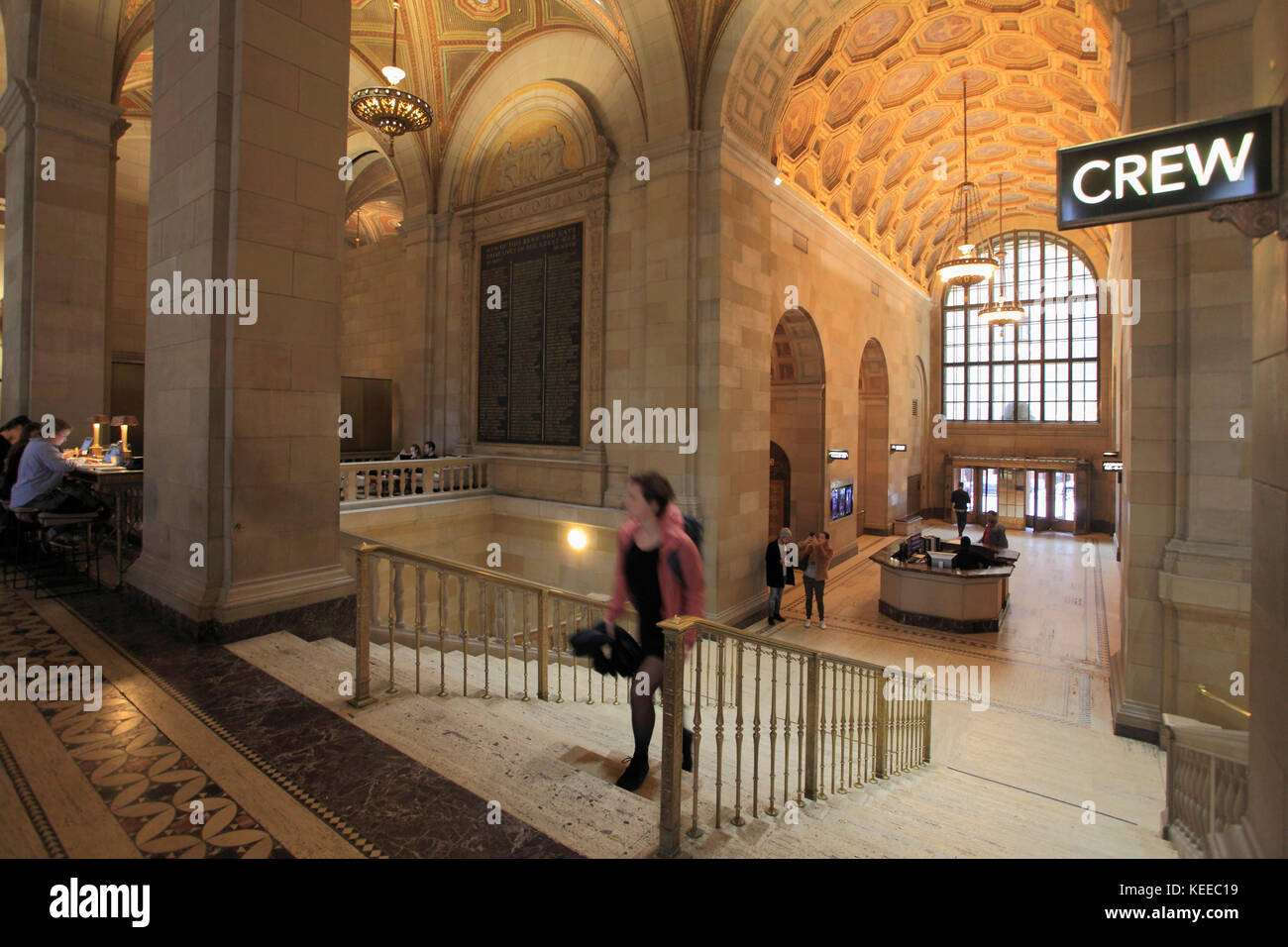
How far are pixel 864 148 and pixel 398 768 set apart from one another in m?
15.3

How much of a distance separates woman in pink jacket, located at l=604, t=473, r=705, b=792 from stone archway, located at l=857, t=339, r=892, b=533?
1530 cm

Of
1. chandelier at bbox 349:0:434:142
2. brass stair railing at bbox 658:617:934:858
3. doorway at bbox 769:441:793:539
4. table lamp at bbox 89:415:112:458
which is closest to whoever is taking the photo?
brass stair railing at bbox 658:617:934:858

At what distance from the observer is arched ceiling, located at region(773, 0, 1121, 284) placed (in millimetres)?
10867

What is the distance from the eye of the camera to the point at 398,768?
9.32ft

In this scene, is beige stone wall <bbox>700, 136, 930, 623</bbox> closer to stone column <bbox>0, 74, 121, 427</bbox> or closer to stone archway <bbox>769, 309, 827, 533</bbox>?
stone archway <bbox>769, 309, 827, 533</bbox>

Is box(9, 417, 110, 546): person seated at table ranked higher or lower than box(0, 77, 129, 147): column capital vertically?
lower

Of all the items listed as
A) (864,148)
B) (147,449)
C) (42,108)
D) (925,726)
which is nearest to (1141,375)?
(925,726)

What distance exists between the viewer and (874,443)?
17500mm

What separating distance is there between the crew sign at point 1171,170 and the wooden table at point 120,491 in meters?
6.93

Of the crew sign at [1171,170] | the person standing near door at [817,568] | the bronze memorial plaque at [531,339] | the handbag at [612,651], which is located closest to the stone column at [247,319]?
the handbag at [612,651]

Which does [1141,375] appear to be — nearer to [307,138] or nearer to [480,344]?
[307,138]

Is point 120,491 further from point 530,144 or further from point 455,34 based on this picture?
point 455,34

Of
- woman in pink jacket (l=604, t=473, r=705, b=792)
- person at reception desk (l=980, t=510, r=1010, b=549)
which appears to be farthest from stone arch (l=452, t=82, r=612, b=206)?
person at reception desk (l=980, t=510, r=1010, b=549)

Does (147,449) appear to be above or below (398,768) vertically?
above
